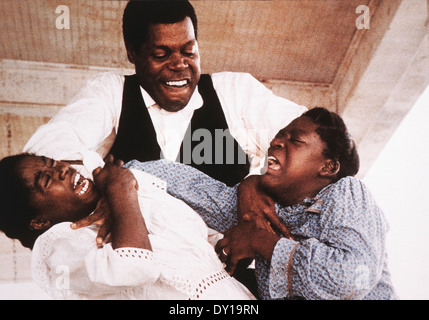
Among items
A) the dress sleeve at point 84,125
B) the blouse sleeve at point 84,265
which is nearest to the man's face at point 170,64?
the dress sleeve at point 84,125

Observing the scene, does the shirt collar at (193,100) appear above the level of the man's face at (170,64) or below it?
below

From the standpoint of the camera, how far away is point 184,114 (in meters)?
1.95

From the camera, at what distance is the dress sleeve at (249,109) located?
185cm

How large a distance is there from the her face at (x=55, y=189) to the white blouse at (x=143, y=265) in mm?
110

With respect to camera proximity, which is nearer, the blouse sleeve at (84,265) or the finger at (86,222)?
the blouse sleeve at (84,265)

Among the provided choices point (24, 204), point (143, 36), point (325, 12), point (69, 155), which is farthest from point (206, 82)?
point (325, 12)

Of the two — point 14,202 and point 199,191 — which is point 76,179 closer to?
point 14,202

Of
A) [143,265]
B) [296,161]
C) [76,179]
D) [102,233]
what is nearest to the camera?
[143,265]

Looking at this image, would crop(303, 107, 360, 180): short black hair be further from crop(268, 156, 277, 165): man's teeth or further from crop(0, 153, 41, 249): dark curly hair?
crop(0, 153, 41, 249): dark curly hair

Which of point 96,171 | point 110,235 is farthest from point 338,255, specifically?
point 96,171

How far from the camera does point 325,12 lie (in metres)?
2.87

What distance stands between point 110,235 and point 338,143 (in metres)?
0.78

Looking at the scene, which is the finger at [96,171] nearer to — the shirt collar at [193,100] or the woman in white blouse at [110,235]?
the woman in white blouse at [110,235]

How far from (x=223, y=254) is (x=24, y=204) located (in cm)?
59
